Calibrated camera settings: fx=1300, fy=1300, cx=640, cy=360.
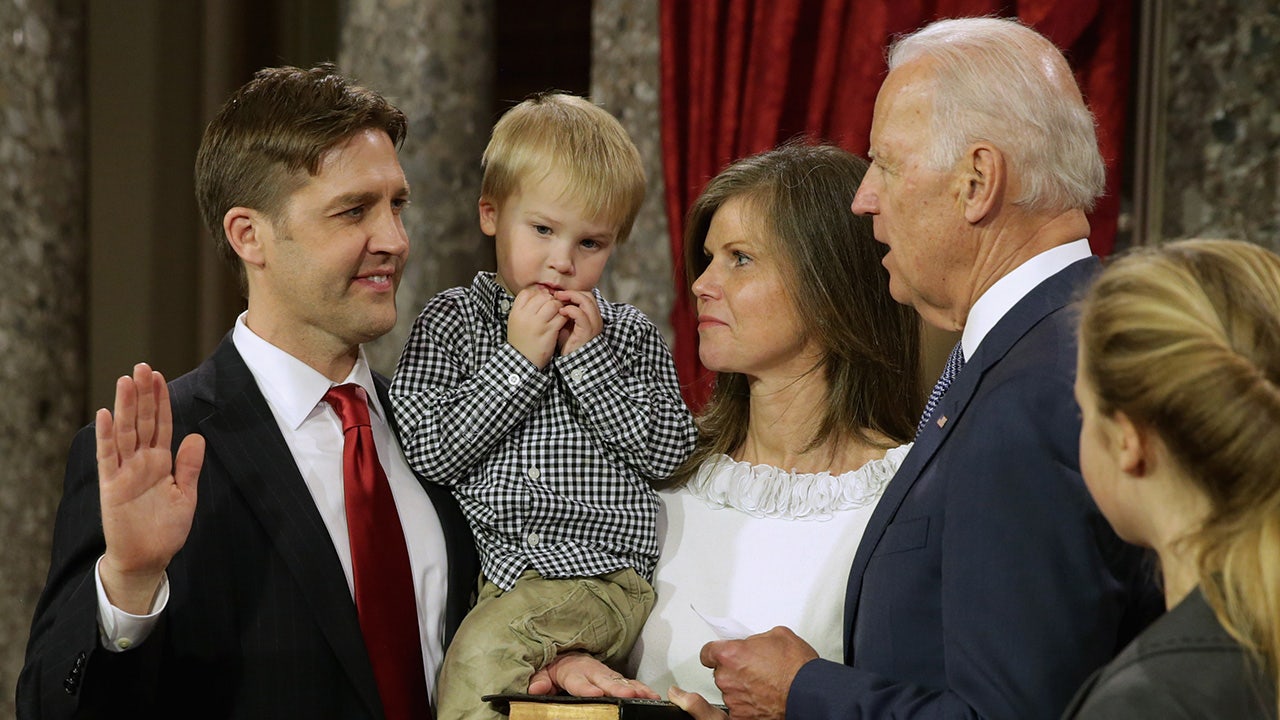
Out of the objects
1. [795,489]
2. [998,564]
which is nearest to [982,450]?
[998,564]

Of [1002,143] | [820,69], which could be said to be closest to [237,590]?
[1002,143]

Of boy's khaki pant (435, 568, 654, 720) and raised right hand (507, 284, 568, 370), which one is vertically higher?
raised right hand (507, 284, 568, 370)

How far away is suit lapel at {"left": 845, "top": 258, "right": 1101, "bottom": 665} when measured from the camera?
6.14 feet

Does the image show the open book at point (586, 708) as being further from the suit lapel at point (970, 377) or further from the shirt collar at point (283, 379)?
the shirt collar at point (283, 379)

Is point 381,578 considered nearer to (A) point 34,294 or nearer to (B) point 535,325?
(B) point 535,325

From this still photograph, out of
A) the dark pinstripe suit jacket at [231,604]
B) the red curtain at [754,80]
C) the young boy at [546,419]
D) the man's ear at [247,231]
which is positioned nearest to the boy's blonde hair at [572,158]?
the young boy at [546,419]

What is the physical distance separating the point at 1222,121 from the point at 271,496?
2.37 metres

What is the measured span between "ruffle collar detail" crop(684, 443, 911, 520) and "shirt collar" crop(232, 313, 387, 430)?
74 centimetres

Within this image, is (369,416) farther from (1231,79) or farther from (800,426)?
(1231,79)

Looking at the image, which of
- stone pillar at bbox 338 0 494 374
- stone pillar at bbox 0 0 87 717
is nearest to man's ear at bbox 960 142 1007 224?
stone pillar at bbox 338 0 494 374

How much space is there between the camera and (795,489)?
2.40 metres

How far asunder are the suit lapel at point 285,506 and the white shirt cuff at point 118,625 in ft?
0.82

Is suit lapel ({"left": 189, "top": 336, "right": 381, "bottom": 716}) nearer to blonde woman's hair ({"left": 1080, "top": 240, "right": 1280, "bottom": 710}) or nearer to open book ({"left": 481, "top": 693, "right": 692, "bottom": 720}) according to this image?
open book ({"left": 481, "top": 693, "right": 692, "bottom": 720})

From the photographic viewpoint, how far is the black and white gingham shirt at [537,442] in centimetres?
A: 228
